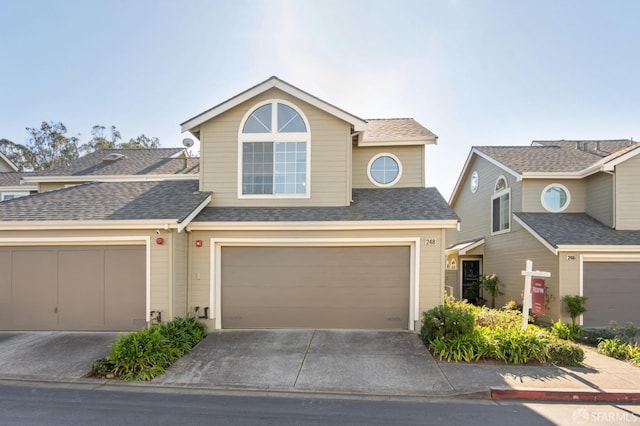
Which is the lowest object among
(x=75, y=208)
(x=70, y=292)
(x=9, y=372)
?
(x=9, y=372)

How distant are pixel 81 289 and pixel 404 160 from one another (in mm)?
9387

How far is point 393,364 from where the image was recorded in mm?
7379

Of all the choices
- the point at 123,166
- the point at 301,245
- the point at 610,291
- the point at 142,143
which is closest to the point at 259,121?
the point at 301,245

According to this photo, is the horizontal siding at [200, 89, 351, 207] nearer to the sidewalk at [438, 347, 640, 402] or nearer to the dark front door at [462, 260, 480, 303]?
the sidewalk at [438, 347, 640, 402]

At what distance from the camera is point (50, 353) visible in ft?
25.8

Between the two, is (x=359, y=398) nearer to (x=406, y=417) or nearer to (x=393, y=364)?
(x=406, y=417)

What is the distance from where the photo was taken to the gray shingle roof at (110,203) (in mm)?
9023

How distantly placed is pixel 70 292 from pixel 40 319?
996 millimetres

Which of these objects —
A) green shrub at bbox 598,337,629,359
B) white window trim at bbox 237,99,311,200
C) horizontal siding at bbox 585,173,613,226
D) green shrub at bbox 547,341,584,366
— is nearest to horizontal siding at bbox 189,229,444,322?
white window trim at bbox 237,99,311,200

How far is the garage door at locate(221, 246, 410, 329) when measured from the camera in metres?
9.63

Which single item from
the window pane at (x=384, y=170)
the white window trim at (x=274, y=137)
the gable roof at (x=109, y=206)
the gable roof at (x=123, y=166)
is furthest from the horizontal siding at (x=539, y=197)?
the gable roof at (x=123, y=166)

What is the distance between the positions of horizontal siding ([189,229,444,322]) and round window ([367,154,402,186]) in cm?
254

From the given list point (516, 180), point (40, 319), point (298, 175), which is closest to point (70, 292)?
point (40, 319)

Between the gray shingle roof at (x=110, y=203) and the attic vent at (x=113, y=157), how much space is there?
221 inches
